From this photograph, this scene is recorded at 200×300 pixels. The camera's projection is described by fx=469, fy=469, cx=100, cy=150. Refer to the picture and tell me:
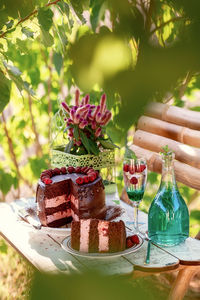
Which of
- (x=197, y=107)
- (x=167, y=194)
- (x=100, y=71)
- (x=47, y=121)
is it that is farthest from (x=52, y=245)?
(x=47, y=121)

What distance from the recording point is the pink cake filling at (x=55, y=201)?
62.2 inches

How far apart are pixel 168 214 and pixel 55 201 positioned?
415 millimetres

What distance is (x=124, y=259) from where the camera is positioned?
4.28 feet

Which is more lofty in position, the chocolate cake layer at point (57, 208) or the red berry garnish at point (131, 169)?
the red berry garnish at point (131, 169)

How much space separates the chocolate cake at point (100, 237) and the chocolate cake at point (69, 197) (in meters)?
0.20

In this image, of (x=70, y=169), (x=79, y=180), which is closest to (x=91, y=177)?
(x=79, y=180)

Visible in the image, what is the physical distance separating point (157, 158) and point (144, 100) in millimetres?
1950

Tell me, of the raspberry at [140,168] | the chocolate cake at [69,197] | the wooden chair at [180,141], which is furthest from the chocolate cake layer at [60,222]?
the wooden chair at [180,141]

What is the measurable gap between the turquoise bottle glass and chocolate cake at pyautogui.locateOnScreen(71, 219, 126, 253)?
0.14 metres

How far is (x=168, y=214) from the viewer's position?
4.58 ft

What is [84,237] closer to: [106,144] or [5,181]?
[106,144]

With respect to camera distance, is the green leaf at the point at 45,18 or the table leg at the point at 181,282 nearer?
the green leaf at the point at 45,18

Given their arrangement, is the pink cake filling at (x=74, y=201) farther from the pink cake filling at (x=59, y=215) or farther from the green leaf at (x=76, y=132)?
the green leaf at (x=76, y=132)

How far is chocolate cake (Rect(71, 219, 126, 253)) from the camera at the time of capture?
1.32m
